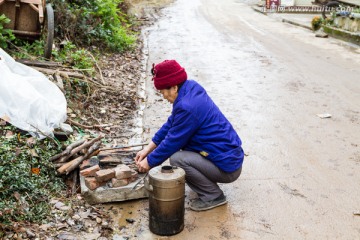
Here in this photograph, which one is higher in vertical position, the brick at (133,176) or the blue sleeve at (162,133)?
the blue sleeve at (162,133)

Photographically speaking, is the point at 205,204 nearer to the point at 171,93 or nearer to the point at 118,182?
the point at 118,182

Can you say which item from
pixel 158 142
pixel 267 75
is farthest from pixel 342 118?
pixel 158 142

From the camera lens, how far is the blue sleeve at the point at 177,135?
440 centimetres

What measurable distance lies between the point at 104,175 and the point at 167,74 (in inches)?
52.2

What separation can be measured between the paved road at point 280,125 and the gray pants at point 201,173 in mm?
242

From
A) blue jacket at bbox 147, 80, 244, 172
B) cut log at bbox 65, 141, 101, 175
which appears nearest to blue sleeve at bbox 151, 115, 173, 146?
blue jacket at bbox 147, 80, 244, 172

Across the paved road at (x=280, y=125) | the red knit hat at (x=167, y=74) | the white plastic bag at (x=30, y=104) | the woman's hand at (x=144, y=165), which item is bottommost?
the paved road at (x=280, y=125)

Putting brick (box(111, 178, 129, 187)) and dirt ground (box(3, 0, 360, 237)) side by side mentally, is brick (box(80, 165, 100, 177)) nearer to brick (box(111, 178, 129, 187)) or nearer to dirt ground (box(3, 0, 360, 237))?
brick (box(111, 178, 129, 187))

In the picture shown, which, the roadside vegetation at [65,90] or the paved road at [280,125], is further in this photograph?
the paved road at [280,125]

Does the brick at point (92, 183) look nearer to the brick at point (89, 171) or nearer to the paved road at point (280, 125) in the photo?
the brick at point (89, 171)

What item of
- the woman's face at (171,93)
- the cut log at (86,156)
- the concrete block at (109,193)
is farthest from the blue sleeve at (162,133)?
the cut log at (86,156)

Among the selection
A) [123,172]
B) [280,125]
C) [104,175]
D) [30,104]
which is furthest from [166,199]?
[280,125]

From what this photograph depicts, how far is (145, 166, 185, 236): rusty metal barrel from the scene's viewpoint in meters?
4.19

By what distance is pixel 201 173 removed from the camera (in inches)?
185
